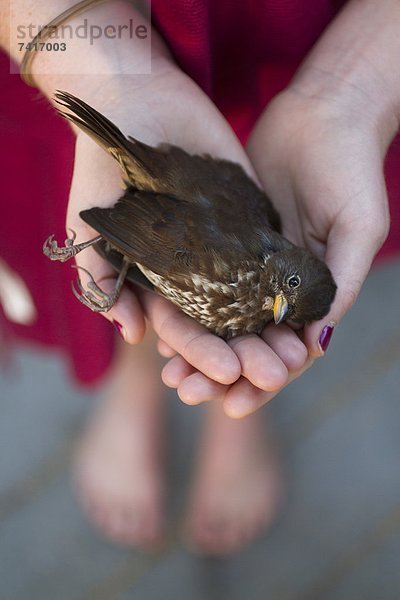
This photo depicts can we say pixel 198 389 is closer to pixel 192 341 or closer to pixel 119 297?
pixel 192 341

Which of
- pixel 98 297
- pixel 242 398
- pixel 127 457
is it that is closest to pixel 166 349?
pixel 98 297

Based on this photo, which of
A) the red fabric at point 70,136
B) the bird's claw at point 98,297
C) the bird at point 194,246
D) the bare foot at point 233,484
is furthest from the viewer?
the bare foot at point 233,484

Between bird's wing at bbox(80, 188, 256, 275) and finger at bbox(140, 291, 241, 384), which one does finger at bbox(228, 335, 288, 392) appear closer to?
finger at bbox(140, 291, 241, 384)

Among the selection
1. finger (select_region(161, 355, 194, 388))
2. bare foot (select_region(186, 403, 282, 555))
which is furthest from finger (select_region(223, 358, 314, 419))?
bare foot (select_region(186, 403, 282, 555))

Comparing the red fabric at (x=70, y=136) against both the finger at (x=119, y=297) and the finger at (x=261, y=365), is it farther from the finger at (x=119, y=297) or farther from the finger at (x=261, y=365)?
the finger at (x=261, y=365)

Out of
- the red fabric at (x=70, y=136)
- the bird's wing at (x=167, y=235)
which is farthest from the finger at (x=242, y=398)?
the red fabric at (x=70, y=136)

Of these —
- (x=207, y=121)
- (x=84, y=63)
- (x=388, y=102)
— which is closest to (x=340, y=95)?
(x=388, y=102)

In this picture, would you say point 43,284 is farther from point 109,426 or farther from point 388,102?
point 388,102
